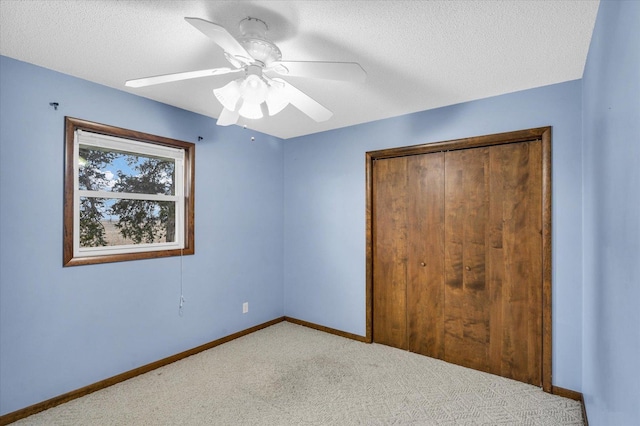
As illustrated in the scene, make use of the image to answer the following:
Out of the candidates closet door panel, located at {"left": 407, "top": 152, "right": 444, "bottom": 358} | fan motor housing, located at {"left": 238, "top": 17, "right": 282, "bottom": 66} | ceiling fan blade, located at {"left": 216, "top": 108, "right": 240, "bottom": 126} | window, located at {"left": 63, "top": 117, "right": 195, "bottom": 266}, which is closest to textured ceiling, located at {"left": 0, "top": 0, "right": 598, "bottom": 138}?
fan motor housing, located at {"left": 238, "top": 17, "right": 282, "bottom": 66}

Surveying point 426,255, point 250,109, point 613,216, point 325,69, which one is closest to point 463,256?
point 426,255

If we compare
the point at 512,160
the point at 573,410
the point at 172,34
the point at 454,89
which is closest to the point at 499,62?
the point at 454,89

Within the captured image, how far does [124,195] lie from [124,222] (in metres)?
0.24

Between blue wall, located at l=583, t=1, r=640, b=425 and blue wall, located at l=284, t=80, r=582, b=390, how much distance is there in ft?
1.05

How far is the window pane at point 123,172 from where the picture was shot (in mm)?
2496

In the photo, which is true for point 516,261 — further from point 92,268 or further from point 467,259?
point 92,268

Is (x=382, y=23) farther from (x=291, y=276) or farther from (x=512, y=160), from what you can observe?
(x=291, y=276)

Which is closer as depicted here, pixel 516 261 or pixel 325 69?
pixel 325 69

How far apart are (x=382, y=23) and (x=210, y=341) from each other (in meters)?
3.15

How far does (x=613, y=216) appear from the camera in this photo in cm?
136

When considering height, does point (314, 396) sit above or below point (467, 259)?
below

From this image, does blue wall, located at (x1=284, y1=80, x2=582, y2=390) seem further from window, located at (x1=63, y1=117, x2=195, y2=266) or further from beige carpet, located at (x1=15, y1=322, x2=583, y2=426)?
window, located at (x1=63, y1=117, x2=195, y2=266)

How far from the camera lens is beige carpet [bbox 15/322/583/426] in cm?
211

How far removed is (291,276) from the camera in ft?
13.4
